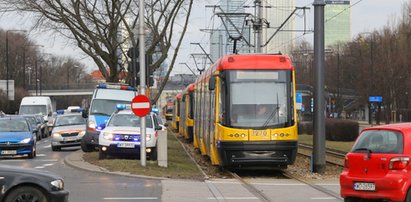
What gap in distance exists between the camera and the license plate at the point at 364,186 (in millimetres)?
10929

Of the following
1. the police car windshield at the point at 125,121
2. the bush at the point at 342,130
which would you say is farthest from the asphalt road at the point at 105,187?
the bush at the point at 342,130

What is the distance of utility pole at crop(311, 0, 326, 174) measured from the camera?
20.1 metres

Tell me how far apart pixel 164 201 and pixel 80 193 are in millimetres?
2175

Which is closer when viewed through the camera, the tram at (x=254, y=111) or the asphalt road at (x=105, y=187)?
the asphalt road at (x=105, y=187)

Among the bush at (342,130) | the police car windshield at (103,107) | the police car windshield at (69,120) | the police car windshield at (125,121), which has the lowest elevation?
the bush at (342,130)

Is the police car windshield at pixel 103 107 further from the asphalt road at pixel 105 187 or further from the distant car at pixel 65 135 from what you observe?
the asphalt road at pixel 105 187

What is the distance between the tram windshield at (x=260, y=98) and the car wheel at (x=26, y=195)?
883cm

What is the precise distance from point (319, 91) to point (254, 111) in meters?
2.86

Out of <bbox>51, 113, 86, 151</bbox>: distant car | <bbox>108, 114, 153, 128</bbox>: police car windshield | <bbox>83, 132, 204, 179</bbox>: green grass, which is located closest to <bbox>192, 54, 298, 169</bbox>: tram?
<bbox>83, 132, 204, 179</bbox>: green grass

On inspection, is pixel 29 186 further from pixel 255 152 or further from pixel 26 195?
pixel 255 152

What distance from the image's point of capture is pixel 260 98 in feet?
61.3

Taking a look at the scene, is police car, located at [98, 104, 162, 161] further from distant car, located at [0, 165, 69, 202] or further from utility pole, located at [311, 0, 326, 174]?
distant car, located at [0, 165, 69, 202]

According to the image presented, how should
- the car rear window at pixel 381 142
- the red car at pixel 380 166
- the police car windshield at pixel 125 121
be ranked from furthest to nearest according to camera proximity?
the police car windshield at pixel 125 121
the car rear window at pixel 381 142
the red car at pixel 380 166

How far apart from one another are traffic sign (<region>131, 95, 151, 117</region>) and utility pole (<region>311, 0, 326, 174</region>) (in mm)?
5306
